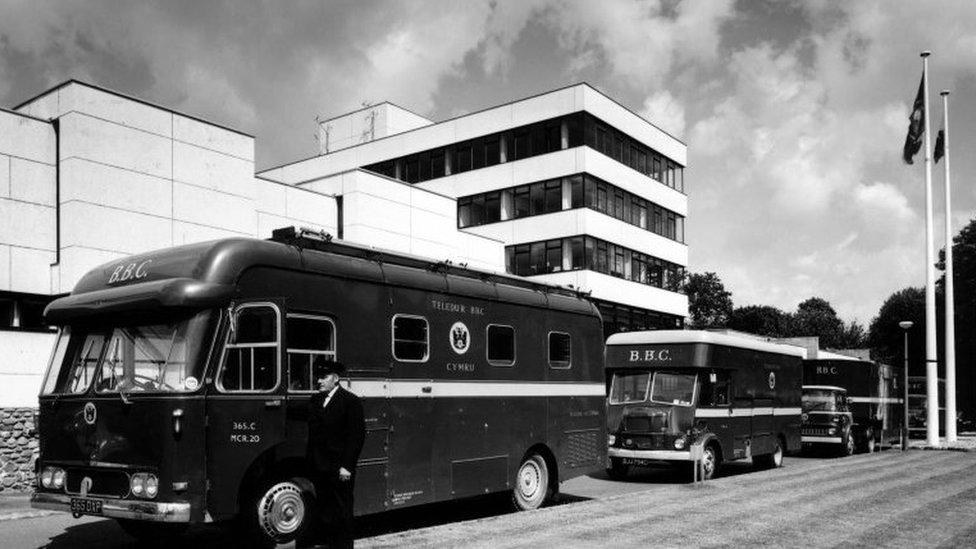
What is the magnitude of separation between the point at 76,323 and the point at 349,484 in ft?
12.9

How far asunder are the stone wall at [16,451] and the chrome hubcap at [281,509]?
10.1m

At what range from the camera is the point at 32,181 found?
1972cm

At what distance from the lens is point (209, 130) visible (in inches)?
907

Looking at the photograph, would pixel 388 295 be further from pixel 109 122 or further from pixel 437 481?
pixel 109 122

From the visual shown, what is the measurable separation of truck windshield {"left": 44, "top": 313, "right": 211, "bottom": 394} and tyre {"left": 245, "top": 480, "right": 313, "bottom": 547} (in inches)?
56.4

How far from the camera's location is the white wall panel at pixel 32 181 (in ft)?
63.6

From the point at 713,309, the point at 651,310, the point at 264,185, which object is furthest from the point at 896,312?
the point at 264,185

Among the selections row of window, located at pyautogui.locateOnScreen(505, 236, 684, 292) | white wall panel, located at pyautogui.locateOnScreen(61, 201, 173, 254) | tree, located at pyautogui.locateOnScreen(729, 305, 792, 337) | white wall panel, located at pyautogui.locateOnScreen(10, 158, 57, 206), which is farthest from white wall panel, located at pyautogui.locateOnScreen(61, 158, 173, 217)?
tree, located at pyautogui.locateOnScreen(729, 305, 792, 337)

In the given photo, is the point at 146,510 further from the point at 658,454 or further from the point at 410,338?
the point at 658,454

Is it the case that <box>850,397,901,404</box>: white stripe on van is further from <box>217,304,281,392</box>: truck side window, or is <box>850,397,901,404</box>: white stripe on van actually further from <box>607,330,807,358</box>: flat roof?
<box>217,304,281,392</box>: truck side window

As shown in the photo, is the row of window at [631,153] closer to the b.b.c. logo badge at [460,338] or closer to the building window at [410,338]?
the b.b.c. logo badge at [460,338]

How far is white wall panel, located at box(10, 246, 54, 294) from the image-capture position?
19266 mm

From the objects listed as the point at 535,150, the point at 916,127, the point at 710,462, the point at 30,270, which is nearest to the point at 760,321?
the point at 535,150

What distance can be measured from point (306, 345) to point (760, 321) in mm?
88808
